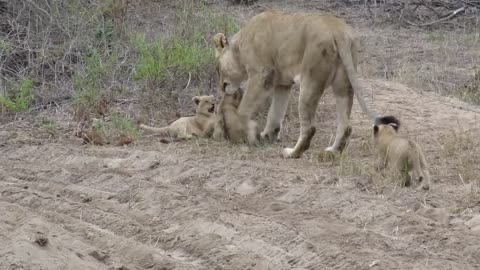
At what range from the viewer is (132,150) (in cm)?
989

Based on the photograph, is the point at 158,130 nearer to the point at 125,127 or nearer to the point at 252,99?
the point at 125,127

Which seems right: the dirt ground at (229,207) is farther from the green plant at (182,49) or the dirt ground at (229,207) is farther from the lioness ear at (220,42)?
the green plant at (182,49)

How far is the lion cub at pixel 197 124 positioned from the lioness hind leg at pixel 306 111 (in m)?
1.09

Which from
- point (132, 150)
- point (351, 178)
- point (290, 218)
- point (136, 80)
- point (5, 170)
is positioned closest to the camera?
point (290, 218)

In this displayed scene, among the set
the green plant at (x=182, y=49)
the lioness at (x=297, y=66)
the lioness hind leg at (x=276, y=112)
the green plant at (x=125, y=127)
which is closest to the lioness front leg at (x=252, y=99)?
the lioness at (x=297, y=66)

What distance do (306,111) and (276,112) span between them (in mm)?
968

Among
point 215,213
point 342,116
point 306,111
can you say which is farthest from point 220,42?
point 215,213

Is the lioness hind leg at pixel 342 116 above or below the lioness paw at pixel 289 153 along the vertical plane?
above

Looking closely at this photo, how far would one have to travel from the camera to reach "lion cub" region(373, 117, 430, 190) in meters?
8.11

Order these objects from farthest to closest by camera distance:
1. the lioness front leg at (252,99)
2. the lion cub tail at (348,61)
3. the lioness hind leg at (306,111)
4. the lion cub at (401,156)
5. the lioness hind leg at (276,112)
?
the lioness hind leg at (276,112) < the lioness front leg at (252,99) < the lioness hind leg at (306,111) < the lion cub tail at (348,61) < the lion cub at (401,156)

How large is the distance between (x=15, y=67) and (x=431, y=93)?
4.99 metres

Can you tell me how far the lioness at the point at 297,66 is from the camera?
9.30 meters

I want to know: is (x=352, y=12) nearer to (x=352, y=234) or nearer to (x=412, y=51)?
(x=412, y=51)

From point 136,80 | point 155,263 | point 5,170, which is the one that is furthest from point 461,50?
point 155,263
